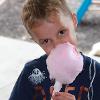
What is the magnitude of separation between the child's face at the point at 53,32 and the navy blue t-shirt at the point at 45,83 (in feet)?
0.43

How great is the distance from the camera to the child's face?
84 cm

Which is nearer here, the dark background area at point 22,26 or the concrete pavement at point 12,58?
the concrete pavement at point 12,58

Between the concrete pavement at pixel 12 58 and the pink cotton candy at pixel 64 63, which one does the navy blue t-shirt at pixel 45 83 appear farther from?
the concrete pavement at pixel 12 58

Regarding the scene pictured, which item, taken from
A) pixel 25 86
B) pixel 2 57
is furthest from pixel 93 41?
pixel 25 86

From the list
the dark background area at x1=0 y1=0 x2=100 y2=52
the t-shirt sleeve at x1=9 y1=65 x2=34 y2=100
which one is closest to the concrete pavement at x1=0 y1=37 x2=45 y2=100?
the dark background area at x1=0 y1=0 x2=100 y2=52

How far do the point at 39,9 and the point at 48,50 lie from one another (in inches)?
4.5

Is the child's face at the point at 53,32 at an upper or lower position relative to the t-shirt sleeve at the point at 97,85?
upper

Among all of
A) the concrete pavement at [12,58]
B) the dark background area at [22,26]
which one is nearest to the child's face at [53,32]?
the concrete pavement at [12,58]

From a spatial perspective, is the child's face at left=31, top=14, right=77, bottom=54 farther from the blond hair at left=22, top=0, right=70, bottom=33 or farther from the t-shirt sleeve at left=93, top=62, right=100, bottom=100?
the t-shirt sleeve at left=93, top=62, right=100, bottom=100

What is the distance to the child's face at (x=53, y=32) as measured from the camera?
2.76ft

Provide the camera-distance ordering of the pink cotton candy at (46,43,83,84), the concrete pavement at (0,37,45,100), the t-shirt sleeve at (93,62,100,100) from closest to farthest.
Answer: the pink cotton candy at (46,43,83,84) < the t-shirt sleeve at (93,62,100,100) < the concrete pavement at (0,37,45,100)

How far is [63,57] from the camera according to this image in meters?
0.81

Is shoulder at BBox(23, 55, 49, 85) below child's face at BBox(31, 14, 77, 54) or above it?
below

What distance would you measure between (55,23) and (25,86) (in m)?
0.29
